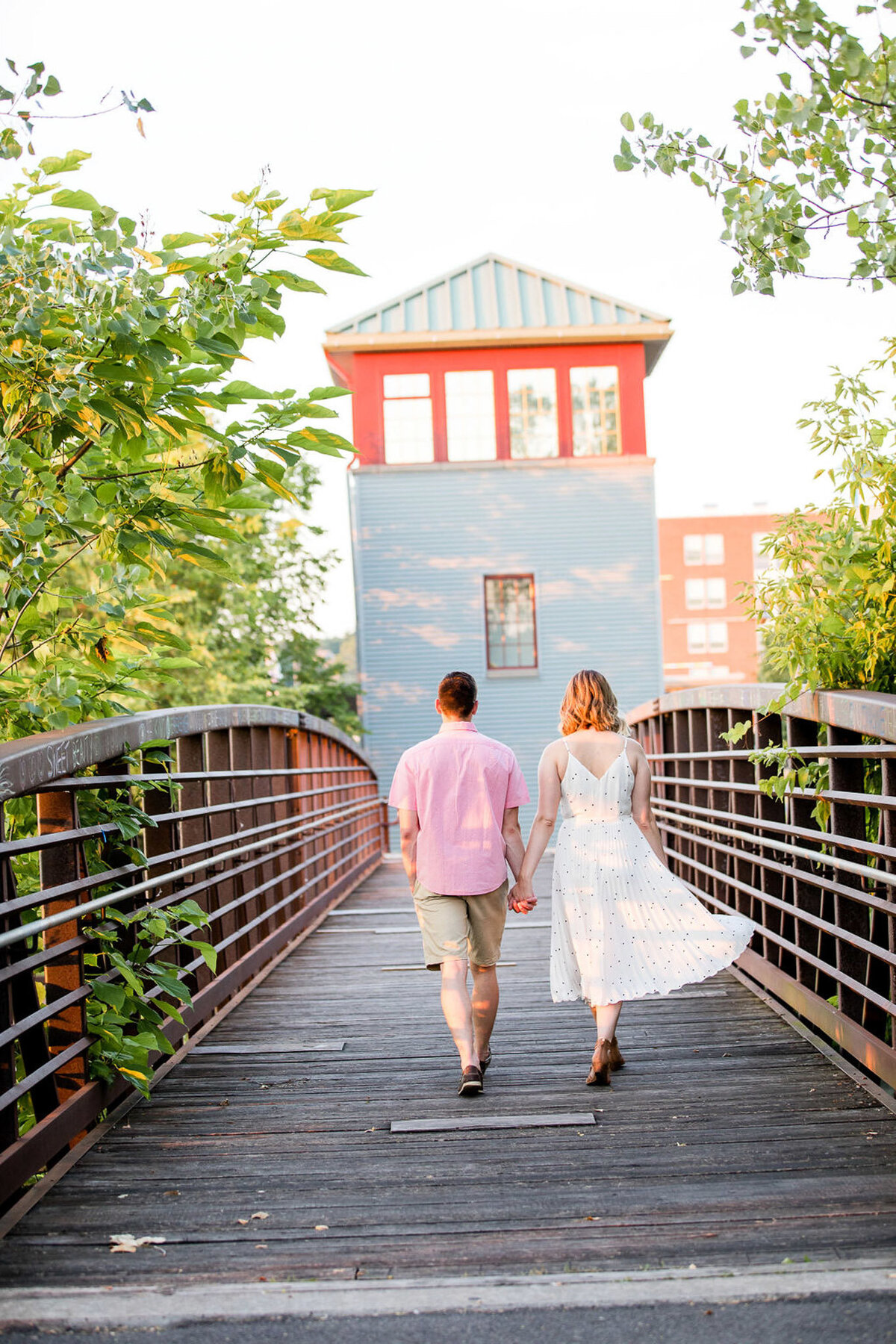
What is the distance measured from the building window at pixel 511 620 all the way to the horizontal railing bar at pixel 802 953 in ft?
41.0

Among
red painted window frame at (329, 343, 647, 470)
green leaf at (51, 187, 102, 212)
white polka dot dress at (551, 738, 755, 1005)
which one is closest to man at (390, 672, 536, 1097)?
white polka dot dress at (551, 738, 755, 1005)

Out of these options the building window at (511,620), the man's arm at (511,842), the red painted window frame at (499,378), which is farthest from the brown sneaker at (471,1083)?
the red painted window frame at (499,378)

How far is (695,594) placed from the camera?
197 ft

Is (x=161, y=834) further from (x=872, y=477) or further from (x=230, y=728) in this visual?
(x=872, y=477)

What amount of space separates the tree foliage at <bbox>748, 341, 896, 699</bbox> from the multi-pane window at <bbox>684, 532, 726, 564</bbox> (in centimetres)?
5630

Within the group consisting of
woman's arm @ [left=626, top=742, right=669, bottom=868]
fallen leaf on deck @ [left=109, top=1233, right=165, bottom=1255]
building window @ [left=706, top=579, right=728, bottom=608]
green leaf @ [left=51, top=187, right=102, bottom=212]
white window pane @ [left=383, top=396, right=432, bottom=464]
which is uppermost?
white window pane @ [left=383, top=396, right=432, bottom=464]

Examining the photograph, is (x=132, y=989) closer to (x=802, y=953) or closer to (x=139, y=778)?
(x=139, y=778)

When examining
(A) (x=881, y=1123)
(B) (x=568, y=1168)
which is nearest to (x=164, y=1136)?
(B) (x=568, y=1168)

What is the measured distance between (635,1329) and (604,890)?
94.0 inches

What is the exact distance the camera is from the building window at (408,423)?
2062 cm

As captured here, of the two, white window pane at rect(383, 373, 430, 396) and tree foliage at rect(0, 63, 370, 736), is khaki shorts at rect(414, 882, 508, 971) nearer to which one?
tree foliage at rect(0, 63, 370, 736)

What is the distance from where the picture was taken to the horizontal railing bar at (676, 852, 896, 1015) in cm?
443

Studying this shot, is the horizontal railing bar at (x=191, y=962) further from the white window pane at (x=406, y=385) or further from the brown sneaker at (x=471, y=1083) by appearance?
the white window pane at (x=406, y=385)

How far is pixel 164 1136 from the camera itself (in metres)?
4.30
